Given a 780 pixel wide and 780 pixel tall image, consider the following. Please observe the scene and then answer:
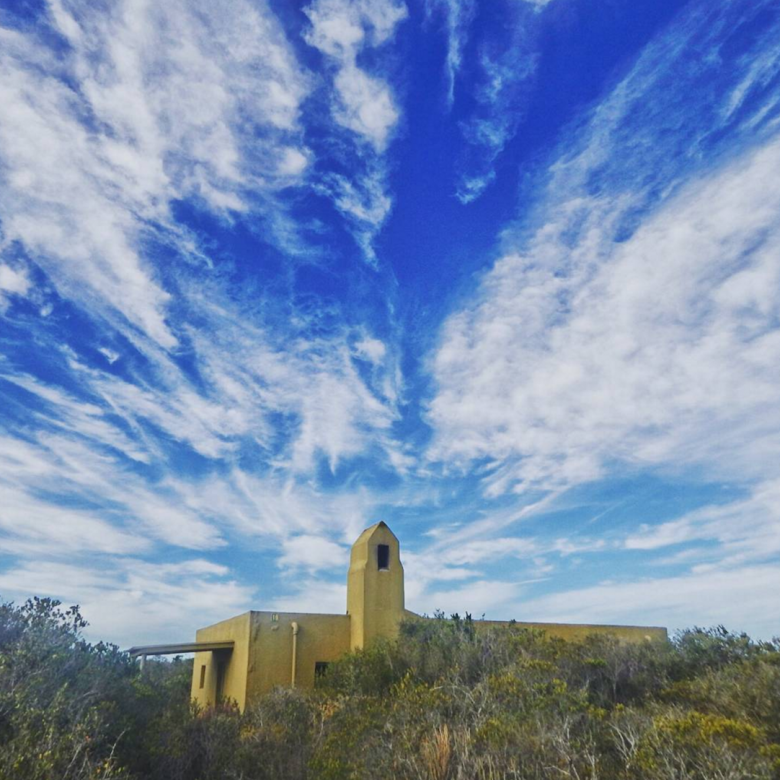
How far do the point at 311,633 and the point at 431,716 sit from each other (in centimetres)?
1014

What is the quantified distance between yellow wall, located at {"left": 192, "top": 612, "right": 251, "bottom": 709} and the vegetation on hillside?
2.72 metres

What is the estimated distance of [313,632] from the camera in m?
19.3

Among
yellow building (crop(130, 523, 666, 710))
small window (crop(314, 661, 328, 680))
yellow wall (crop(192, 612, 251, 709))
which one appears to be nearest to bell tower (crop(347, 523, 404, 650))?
yellow building (crop(130, 523, 666, 710))

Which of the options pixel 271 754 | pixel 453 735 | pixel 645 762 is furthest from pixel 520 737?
pixel 271 754

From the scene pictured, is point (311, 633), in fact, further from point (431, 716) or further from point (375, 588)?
point (431, 716)

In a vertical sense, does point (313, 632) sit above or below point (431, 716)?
above

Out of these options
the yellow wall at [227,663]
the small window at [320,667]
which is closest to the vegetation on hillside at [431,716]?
the small window at [320,667]

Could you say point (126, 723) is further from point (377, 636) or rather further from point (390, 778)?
point (377, 636)

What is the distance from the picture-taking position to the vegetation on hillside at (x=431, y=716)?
7867 millimetres

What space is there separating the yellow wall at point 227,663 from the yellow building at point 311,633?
0.09 ft

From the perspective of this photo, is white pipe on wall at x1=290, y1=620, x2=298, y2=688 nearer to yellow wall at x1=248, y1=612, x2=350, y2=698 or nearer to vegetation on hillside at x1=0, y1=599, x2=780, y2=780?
yellow wall at x1=248, y1=612, x2=350, y2=698

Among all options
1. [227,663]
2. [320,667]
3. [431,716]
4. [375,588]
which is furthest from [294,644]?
[431,716]

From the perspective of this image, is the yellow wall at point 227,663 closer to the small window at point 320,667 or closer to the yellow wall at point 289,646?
the yellow wall at point 289,646

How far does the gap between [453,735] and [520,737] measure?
89cm
